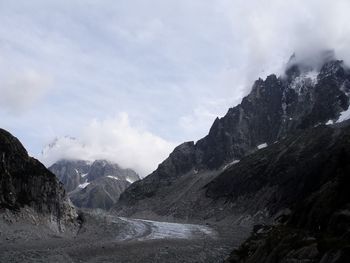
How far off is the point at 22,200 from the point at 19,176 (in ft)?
26.2

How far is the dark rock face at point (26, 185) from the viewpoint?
130625 millimetres

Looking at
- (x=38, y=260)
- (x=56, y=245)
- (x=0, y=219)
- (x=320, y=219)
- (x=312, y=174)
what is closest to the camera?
(x=320, y=219)

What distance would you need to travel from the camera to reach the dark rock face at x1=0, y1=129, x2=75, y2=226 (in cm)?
13062

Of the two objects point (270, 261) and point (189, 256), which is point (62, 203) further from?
point (270, 261)

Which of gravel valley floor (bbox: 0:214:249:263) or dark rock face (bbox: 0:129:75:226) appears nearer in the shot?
gravel valley floor (bbox: 0:214:249:263)

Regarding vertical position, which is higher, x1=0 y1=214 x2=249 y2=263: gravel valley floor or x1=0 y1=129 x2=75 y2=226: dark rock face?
x1=0 y1=129 x2=75 y2=226: dark rock face

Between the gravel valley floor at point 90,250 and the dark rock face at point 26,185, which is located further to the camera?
the dark rock face at point 26,185

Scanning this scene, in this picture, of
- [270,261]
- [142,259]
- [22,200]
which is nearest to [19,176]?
[22,200]

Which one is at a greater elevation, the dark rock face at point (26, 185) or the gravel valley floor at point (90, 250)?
the dark rock face at point (26, 185)

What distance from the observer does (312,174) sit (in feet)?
618

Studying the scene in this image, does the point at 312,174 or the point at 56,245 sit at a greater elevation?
the point at 312,174

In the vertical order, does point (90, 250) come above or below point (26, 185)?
below

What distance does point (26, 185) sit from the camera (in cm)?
13762

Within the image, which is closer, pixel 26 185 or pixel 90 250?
pixel 90 250
